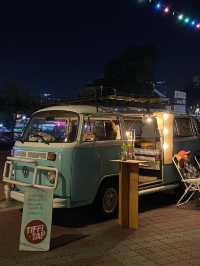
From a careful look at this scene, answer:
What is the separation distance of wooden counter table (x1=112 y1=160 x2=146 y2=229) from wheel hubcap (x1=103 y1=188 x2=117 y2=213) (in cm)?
78

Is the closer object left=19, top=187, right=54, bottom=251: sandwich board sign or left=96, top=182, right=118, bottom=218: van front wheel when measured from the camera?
left=19, top=187, right=54, bottom=251: sandwich board sign

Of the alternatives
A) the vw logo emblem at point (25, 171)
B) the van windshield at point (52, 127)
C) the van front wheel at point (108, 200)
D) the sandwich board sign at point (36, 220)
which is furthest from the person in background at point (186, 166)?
the sandwich board sign at point (36, 220)

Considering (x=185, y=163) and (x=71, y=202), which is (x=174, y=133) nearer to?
(x=185, y=163)

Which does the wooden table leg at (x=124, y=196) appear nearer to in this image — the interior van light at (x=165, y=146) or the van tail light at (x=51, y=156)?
the van tail light at (x=51, y=156)

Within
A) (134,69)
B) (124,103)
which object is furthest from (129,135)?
(134,69)

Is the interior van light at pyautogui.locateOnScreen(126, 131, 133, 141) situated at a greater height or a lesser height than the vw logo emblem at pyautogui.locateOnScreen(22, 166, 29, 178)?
greater

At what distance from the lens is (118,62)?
29.4 metres

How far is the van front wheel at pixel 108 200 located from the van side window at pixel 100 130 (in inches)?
36.5

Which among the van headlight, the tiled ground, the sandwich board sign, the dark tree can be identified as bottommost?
the tiled ground

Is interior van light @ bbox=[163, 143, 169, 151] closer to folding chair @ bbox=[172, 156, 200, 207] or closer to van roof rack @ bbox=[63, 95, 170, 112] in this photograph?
folding chair @ bbox=[172, 156, 200, 207]

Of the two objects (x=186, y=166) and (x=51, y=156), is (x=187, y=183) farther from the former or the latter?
(x=51, y=156)

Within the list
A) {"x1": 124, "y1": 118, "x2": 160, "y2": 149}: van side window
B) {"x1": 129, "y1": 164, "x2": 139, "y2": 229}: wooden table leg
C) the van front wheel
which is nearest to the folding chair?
{"x1": 124, "y1": 118, "x2": 160, "y2": 149}: van side window

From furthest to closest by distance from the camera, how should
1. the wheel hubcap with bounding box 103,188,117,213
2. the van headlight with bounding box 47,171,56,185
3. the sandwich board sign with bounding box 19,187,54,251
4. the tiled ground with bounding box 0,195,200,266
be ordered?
the wheel hubcap with bounding box 103,188,117,213 < the van headlight with bounding box 47,171,56,185 < the sandwich board sign with bounding box 19,187,54,251 < the tiled ground with bounding box 0,195,200,266

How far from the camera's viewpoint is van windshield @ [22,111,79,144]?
762cm
